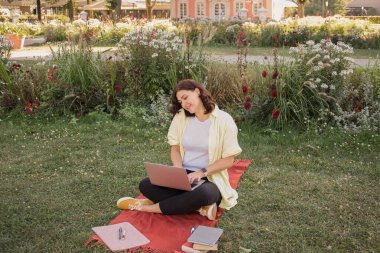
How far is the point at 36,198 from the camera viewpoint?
4273 millimetres

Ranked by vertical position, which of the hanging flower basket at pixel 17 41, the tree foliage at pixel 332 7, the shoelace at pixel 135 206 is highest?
the tree foliage at pixel 332 7

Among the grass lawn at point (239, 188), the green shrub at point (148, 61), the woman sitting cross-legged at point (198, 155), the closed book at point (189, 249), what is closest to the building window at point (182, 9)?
the green shrub at point (148, 61)

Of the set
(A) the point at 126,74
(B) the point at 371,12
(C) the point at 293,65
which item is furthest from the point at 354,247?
(B) the point at 371,12

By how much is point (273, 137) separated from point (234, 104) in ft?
3.33

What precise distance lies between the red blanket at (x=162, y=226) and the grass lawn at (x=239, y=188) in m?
0.12

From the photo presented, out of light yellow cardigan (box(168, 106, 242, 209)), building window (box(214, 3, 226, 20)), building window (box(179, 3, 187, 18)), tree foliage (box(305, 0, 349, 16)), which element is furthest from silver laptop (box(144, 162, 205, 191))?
tree foliage (box(305, 0, 349, 16))

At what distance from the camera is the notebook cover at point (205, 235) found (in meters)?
3.21

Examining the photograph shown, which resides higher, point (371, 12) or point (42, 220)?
point (371, 12)

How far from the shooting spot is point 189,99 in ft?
12.6

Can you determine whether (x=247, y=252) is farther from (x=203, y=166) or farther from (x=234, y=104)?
(x=234, y=104)

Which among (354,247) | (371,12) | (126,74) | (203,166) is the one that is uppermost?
(371,12)

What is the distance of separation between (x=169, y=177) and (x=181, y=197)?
184 mm

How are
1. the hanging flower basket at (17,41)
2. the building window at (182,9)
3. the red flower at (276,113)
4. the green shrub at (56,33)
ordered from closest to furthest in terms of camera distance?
the red flower at (276,113), the hanging flower basket at (17,41), the green shrub at (56,33), the building window at (182,9)

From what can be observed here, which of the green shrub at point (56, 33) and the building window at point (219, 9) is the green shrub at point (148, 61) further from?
the building window at point (219, 9)
